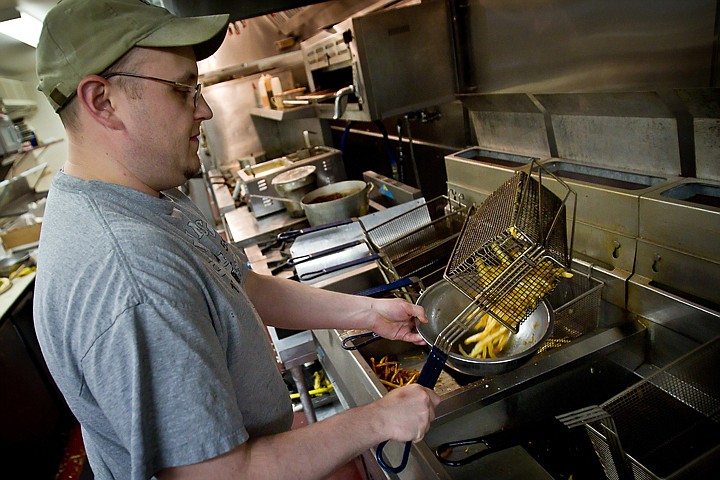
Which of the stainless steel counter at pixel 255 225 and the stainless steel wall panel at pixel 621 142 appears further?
the stainless steel counter at pixel 255 225

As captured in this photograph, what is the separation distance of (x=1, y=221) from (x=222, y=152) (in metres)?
3.16

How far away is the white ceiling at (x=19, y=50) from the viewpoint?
97.9 inches

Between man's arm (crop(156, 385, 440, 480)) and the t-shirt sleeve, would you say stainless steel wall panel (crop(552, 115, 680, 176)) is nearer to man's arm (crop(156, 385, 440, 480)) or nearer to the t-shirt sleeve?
man's arm (crop(156, 385, 440, 480))

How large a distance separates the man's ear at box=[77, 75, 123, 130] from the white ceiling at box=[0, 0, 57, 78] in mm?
2367

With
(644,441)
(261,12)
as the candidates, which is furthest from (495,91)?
(644,441)

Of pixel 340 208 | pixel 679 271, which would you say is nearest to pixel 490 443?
pixel 679 271

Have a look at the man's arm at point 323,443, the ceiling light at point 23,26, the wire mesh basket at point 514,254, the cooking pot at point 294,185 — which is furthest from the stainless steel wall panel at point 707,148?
the ceiling light at point 23,26

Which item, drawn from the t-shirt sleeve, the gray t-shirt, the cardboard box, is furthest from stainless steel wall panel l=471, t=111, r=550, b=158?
the cardboard box

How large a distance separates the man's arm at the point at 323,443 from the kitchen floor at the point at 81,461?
5.19 ft

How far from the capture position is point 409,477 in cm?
105

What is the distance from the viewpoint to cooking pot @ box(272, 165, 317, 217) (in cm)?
283

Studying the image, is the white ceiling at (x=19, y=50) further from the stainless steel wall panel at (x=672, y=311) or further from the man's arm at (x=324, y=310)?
the stainless steel wall panel at (x=672, y=311)

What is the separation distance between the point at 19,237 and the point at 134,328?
4.67 meters

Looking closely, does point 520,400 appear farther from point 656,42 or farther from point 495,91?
point 495,91
